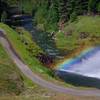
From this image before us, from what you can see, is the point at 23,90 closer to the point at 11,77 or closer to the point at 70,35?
the point at 11,77

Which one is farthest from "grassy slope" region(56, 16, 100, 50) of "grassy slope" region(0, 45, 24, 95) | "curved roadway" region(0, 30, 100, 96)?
"grassy slope" region(0, 45, 24, 95)

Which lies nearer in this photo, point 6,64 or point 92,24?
point 6,64

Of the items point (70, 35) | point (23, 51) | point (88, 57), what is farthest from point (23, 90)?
point (70, 35)

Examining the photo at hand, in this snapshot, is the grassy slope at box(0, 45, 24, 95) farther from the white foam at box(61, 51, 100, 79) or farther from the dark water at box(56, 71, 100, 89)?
the white foam at box(61, 51, 100, 79)

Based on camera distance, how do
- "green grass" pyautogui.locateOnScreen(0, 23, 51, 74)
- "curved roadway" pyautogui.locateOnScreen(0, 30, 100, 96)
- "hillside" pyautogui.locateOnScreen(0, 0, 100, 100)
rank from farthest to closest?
"green grass" pyautogui.locateOnScreen(0, 23, 51, 74) < "curved roadway" pyautogui.locateOnScreen(0, 30, 100, 96) < "hillside" pyautogui.locateOnScreen(0, 0, 100, 100)

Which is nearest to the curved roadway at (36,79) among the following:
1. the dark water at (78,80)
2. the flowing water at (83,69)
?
the dark water at (78,80)

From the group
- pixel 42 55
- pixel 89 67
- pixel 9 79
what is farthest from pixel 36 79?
pixel 89 67

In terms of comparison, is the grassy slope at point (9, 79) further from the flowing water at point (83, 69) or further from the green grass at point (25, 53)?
the flowing water at point (83, 69)
